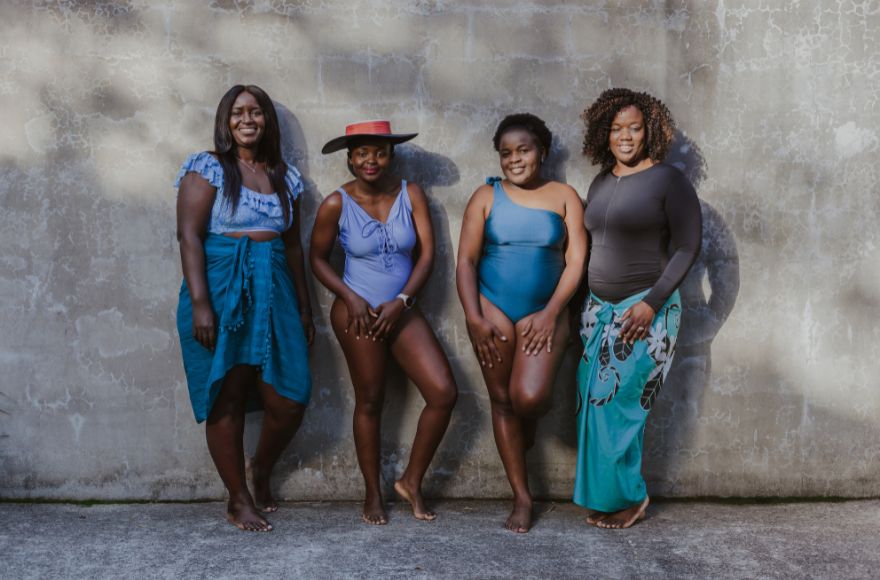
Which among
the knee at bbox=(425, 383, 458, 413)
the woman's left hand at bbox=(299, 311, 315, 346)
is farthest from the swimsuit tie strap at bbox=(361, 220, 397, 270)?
the knee at bbox=(425, 383, 458, 413)

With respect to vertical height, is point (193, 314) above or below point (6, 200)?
below

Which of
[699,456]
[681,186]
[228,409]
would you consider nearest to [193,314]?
[228,409]

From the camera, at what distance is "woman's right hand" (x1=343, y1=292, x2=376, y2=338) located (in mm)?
4027

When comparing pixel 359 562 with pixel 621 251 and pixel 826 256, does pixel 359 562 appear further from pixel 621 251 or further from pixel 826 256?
pixel 826 256

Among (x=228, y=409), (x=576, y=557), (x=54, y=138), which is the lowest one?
(x=576, y=557)

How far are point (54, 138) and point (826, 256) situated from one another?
3.90 m

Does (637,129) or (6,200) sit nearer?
(637,129)

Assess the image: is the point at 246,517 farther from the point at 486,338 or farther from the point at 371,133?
the point at 371,133

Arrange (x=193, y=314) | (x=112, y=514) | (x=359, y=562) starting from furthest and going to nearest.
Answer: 1. (x=112, y=514)
2. (x=193, y=314)
3. (x=359, y=562)

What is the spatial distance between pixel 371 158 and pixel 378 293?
2.07 ft

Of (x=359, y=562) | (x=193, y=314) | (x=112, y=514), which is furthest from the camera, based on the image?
(x=112, y=514)

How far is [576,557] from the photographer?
3629 mm

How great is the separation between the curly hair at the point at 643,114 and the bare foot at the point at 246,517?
2308 millimetres

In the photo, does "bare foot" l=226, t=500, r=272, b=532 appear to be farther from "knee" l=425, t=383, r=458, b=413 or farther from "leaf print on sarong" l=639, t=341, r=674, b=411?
"leaf print on sarong" l=639, t=341, r=674, b=411
